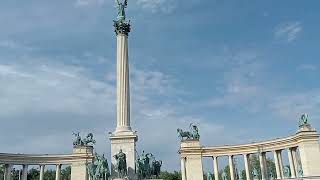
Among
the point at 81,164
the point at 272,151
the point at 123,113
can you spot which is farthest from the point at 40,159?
the point at 272,151

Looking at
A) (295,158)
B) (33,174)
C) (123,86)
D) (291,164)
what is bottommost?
(291,164)

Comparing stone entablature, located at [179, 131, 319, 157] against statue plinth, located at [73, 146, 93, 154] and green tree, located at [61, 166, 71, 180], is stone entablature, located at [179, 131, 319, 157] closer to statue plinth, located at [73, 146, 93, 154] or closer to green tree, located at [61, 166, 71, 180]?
statue plinth, located at [73, 146, 93, 154]

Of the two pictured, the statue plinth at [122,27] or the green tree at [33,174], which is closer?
the statue plinth at [122,27]

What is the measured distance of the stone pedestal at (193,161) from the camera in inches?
3127

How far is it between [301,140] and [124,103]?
128 feet

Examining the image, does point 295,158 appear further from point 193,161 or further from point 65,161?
point 65,161

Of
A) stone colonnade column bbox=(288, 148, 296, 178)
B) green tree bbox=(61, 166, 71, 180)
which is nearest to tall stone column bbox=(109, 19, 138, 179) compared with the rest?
stone colonnade column bbox=(288, 148, 296, 178)

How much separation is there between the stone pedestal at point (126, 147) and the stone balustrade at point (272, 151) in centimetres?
3543

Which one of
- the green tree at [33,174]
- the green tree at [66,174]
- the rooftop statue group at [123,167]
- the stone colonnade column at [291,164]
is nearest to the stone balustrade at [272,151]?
the stone colonnade column at [291,164]

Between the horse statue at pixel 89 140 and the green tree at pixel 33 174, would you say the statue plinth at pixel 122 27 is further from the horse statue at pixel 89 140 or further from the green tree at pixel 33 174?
Result: the green tree at pixel 33 174

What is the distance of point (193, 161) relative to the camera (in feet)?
261

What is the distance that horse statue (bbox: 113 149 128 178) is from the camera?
43.2 meters

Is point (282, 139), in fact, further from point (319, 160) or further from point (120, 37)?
point (120, 37)

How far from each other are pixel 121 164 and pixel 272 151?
43450mm
